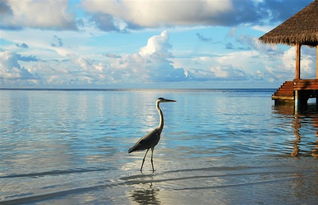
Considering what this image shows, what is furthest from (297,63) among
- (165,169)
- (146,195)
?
(146,195)

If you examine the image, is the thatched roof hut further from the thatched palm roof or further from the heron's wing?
the heron's wing

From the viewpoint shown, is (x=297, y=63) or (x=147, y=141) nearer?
(x=147, y=141)

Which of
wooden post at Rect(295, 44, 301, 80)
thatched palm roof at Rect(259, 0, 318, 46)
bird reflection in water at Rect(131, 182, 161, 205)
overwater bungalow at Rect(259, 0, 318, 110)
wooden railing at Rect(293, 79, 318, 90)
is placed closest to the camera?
bird reflection in water at Rect(131, 182, 161, 205)

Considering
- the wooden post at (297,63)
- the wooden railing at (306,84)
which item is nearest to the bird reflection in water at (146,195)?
the wooden railing at (306,84)

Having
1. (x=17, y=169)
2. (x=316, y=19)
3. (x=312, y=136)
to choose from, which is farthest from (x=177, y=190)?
(x=316, y=19)

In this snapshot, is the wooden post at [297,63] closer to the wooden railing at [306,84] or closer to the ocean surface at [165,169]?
the wooden railing at [306,84]

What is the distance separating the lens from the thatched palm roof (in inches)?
997

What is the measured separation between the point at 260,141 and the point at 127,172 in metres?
6.52

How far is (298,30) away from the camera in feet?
85.0

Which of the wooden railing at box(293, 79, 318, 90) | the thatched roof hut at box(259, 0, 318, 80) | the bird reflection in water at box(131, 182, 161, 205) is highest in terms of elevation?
the thatched roof hut at box(259, 0, 318, 80)

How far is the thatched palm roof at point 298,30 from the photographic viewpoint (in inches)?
997

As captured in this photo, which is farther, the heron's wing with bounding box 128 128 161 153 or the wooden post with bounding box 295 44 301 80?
the wooden post with bounding box 295 44 301 80

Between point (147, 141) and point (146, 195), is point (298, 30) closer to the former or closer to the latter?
point (147, 141)

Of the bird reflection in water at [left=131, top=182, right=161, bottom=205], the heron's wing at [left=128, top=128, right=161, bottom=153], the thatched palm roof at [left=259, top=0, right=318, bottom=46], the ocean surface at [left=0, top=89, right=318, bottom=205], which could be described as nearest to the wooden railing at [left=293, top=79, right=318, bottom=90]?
the thatched palm roof at [left=259, top=0, right=318, bottom=46]
